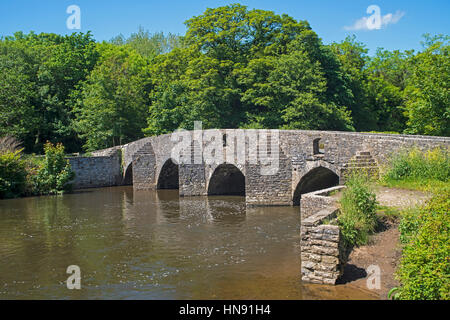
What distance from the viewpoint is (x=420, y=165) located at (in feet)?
41.2

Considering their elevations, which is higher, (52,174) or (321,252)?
(52,174)

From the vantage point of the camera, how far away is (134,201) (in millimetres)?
21656

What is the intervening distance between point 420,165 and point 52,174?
1990 cm

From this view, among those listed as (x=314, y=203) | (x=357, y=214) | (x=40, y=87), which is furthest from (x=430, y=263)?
(x=40, y=87)

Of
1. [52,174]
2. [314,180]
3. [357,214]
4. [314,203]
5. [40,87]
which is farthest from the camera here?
[40,87]

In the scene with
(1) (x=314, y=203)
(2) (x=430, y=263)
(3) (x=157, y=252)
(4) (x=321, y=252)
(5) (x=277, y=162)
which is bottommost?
(3) (x=157, y=252)

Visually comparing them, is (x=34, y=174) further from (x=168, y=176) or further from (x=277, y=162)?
(x=277, y=162)

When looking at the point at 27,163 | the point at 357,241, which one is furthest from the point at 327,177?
the point at 27,163

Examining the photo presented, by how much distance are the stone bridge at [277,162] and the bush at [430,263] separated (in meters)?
5.90

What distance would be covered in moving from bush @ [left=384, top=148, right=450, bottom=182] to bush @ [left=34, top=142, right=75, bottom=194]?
18.4 metres

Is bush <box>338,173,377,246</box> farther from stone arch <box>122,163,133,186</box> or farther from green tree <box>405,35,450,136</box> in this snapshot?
stone arch <box>122,163,133,186</box>

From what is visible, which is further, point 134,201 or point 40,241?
point 134,201
